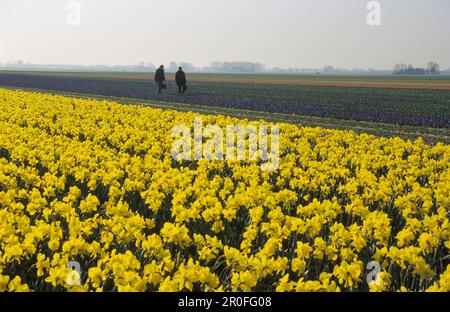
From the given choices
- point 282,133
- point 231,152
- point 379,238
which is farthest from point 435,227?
point 282,133

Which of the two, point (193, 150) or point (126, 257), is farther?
point (193, 150)

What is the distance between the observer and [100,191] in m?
8.27

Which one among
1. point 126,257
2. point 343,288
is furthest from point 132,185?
point 343,288

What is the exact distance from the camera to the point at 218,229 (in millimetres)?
6035

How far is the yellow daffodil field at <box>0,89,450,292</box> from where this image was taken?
455cm

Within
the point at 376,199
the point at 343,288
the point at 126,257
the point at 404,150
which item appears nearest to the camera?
the point at 126,257

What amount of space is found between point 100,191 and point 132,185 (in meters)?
0.76

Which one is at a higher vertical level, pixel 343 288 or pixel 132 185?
pixel 132 185

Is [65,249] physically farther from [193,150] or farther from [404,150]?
[404,150]

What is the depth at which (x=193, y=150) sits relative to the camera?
38.3 feet

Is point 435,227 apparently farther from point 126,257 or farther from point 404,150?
point 404,150

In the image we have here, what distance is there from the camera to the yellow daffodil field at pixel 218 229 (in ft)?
14.9

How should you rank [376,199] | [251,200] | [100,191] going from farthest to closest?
[100,191]
[376,199]
[251,200]

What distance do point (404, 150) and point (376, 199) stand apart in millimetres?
5705
